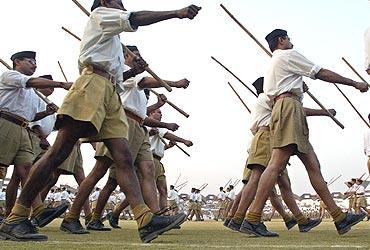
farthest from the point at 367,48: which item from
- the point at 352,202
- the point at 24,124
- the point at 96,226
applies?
the point at 352,202

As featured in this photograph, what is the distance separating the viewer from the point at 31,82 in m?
5.88

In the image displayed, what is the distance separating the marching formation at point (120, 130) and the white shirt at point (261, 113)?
14 millimetres

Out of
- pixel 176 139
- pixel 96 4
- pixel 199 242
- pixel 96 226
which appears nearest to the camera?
pixel 199 242

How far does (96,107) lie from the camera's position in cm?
472

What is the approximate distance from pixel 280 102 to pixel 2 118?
10.6 ft

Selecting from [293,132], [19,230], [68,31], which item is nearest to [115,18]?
[19,230]

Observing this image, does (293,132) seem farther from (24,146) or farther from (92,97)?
(24,146)

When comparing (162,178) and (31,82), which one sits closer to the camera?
(31,82)

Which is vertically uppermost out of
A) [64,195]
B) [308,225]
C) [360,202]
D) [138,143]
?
[138,143]

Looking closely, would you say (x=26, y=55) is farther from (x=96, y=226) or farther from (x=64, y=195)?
(x=64, y=195)

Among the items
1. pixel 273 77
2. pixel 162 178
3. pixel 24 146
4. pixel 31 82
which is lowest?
pixel 162 178

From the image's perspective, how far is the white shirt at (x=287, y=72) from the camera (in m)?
6.07

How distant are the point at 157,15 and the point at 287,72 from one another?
2189mm

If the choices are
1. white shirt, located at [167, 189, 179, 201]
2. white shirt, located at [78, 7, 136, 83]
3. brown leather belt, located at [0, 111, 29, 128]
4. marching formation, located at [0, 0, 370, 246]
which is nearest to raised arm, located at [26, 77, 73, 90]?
marching formation, located at [0, 0, 370, 246]
